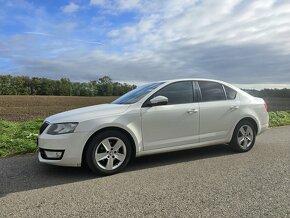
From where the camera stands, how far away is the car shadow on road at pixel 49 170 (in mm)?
4879

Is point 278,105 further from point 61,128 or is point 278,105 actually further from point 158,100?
point 61,128

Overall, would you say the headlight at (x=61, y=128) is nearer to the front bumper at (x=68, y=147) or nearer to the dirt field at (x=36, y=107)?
the front bumper at (x=68, y=147)

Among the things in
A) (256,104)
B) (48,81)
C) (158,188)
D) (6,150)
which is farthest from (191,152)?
(48,81)

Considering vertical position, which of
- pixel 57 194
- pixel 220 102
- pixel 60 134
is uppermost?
pixel 220 102

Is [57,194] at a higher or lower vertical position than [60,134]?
lower

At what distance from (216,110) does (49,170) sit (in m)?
3.31

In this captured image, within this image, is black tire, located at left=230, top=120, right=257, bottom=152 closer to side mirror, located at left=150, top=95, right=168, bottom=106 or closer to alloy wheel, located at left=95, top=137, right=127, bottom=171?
side mirror, located at left=150, top=95, right=168, bottom=106

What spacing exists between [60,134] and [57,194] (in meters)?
1.06

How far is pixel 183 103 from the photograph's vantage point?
6.12 m

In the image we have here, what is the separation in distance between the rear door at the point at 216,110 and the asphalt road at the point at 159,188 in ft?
1.61

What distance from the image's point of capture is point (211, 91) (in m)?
6.65

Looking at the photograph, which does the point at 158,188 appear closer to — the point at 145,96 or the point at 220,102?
the point at 145,96

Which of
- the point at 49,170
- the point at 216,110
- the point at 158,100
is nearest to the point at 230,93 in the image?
the point at 216,110

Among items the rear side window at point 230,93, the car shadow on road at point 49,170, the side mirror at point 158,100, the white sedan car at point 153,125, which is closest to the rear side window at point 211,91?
the white sedan car at point 153,125
